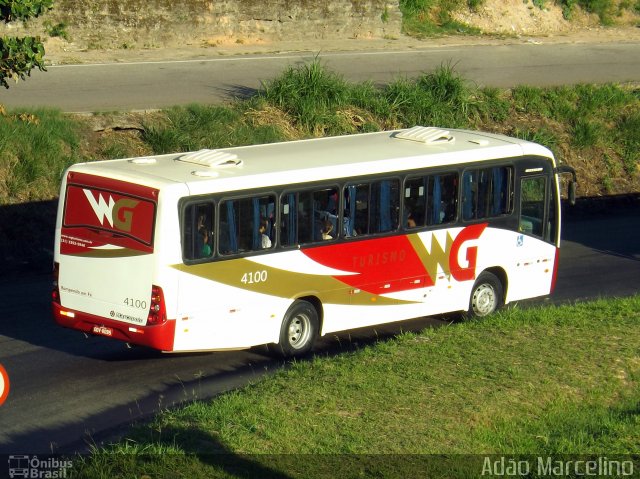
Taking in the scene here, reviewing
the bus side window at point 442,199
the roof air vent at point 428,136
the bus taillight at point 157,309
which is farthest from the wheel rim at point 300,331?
the roof air vent at point 428,136

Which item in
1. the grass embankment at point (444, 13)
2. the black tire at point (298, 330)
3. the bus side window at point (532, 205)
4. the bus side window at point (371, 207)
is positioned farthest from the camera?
the grass embankment at point (444, 13)

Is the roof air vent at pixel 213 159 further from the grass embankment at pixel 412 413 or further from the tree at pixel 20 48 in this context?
the tree at pixel 20 48

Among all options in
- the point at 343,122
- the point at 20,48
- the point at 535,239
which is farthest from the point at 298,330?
the point at 343,122

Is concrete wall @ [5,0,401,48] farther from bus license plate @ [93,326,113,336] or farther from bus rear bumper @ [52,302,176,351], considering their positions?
bus license plate @ [93,326,113,336]

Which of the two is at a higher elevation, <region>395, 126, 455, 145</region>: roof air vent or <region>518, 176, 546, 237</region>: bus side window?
<region>395, 126, 455, 145</region>: roof air vent

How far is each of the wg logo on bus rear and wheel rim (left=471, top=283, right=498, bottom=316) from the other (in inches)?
233

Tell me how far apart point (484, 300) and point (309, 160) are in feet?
12.8

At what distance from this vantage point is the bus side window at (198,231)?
534 inches

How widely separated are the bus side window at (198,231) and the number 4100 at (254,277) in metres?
0.62

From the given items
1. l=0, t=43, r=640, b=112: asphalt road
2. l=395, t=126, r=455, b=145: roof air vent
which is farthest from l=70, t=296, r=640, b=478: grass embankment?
l=0, t=43, r=640, b=112: asphalt road

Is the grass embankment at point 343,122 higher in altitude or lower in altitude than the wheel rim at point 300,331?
higher

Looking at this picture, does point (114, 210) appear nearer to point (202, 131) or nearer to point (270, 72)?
point (202, 131)

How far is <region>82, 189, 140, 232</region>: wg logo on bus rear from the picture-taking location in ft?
44.4

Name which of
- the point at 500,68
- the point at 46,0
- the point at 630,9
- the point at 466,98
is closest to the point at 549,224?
the point at 46,0
